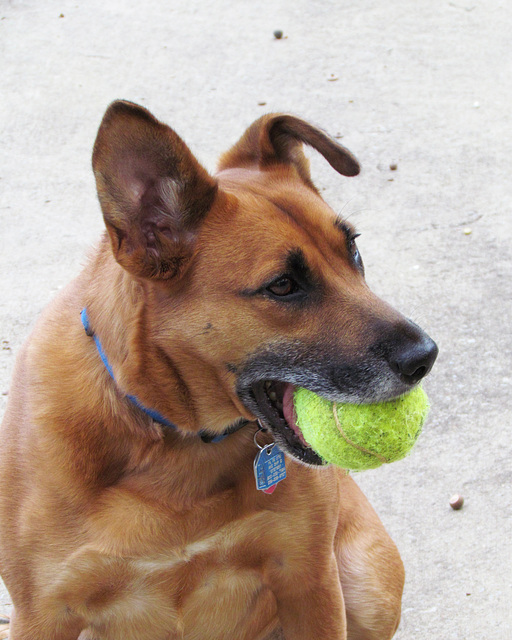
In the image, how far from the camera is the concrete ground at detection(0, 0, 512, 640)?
12.1ft

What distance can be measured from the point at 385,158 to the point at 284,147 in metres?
3.46

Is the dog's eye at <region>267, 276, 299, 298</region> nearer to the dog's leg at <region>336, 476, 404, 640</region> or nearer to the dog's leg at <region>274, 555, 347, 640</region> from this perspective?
the dog's leg at <region>274, 555, 347, 640</region>

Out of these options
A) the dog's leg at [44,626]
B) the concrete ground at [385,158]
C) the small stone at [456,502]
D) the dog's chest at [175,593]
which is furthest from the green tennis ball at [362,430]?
the small stone at [456,502]

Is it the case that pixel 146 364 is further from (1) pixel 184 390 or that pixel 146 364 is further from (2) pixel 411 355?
(2) pixel 411 355

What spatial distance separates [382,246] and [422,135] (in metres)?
1.53

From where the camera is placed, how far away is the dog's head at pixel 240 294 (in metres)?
2.21

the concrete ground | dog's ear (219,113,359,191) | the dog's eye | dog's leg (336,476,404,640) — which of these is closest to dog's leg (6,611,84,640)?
dog's leg (336,476,404,640)

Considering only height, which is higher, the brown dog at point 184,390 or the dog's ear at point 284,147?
the dog's ear at point 284,147

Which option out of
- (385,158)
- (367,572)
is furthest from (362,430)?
(385,158)

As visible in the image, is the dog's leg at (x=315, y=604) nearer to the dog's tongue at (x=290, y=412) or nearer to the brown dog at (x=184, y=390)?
the brown dog at (x=184, y=390)

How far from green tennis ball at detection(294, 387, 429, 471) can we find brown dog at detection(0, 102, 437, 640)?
0.15ft

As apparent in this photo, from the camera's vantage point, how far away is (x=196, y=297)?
2.29m

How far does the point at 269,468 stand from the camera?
2.50 metres

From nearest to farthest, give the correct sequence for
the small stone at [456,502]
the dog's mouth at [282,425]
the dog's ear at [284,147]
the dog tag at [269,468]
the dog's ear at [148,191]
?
the dog's ear at [148,191] < the dog's mouth at [282,425] < the dog tag at [269,468] < the dog's ear at [284,147] < the small stone at [456,502]
